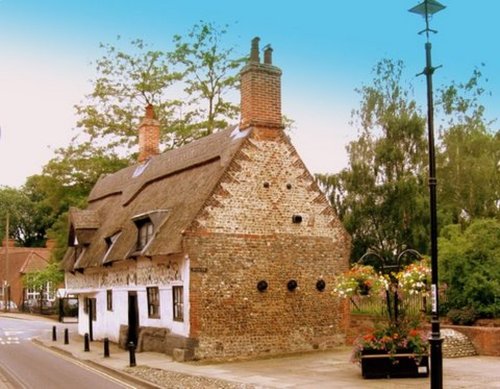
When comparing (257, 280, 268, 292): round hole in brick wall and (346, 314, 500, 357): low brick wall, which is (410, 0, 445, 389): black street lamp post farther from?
(257, 280, 268, 292): round hole in brick wall

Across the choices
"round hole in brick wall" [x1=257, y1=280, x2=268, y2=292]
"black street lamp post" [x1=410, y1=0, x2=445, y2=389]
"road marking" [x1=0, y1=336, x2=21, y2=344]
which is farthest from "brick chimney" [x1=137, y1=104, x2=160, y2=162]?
"black street lamp post" [x1=410, y1=0, x2=445, y2=389]

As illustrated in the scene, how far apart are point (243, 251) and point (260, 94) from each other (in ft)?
17.4

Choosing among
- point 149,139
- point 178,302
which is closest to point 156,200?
point 178,302

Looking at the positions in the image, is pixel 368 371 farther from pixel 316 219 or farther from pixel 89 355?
pixel 89 355

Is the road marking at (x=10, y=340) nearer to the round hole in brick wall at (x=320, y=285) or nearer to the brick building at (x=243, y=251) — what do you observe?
the brick building at (x=243, y=251)

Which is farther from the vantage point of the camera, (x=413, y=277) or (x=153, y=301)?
(x=153, y=301)

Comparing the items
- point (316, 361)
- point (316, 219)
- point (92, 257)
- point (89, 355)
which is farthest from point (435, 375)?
point (92, 257)

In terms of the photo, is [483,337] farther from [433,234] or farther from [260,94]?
[260,94]

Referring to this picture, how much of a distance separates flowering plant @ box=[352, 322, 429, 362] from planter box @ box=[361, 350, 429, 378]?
0.13 m

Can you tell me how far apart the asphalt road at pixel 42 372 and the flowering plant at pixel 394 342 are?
575 cm

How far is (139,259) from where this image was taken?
25.6 metres

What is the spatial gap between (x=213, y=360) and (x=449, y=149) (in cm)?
2636

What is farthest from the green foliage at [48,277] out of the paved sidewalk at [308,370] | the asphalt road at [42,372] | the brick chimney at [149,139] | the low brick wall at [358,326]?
the low brick wall at [358,326]

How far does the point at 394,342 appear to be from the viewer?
16.4 metres
